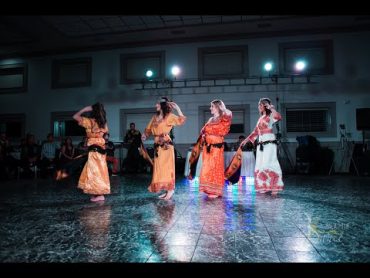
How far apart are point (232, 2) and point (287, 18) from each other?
27.3ft

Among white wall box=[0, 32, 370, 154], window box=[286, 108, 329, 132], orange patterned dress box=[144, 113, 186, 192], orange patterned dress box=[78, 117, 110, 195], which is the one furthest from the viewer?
window box=[286, 108, 329, 132]

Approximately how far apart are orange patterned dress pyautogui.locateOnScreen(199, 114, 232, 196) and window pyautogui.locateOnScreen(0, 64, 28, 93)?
11.4 meters

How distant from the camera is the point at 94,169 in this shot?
4.34 m

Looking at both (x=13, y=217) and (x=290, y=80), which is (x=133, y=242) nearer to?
(x=13, y=217)

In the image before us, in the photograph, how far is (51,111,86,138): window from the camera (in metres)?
12.2

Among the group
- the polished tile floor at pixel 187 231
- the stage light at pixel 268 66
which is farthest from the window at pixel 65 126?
the polished tile floor at pixel 187 231

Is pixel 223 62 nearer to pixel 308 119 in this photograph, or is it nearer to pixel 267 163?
pixel 308 119

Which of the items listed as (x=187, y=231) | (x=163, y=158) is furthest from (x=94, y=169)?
(x=187, y=231)

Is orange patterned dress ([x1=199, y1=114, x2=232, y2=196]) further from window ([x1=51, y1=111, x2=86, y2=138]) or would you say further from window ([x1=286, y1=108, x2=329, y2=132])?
window ([x1=51, y1=111, x2=86, y2=138])

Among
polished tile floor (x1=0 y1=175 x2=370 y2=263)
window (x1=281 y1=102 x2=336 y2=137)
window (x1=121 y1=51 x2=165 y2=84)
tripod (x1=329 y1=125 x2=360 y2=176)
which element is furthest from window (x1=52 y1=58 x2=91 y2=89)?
tripod (x1=329 y1=125 x2=360 y2=176)

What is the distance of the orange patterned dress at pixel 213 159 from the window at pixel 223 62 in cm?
690

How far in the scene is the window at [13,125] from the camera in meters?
12.6

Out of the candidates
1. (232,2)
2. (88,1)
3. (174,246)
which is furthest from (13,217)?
(232,2)

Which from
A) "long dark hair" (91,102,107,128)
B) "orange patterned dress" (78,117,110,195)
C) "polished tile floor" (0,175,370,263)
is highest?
"long dark hair" (91,102,107,128)
